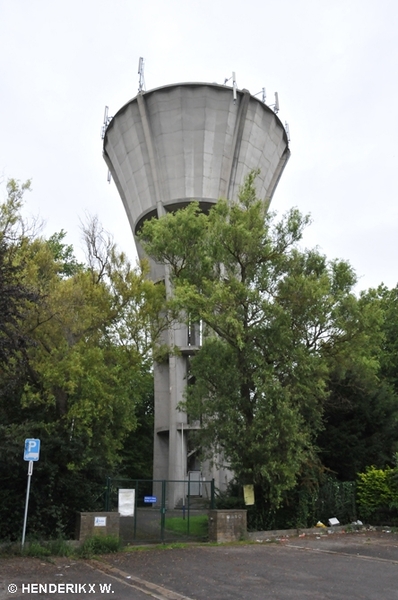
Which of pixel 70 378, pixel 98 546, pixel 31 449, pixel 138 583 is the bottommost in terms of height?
pixel 138 583

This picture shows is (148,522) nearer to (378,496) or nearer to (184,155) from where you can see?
(378,496)

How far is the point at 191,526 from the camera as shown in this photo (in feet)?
64.3

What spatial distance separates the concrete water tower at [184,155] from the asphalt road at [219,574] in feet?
57.6

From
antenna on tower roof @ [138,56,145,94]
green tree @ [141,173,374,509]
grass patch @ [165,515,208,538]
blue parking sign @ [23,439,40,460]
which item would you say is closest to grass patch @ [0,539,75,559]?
blue parking sign @ [23,439,40,460]

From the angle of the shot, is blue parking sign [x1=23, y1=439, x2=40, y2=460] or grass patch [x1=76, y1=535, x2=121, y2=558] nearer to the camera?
blue parking sign [x1=23, y1=439, x2=40, y2=460]

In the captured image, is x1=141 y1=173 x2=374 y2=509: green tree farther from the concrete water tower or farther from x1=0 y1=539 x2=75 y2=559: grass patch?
the concrete water tower

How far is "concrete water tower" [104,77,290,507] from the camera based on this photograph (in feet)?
111

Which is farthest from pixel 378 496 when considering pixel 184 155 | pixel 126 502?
pixel 184 155

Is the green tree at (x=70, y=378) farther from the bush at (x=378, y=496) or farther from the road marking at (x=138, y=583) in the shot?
the bush at (x=378, y=496)

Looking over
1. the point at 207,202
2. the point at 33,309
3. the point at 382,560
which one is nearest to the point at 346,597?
the point at 382,560

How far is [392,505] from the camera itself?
2153 centimetres

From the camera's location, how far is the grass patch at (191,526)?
19.1 meters

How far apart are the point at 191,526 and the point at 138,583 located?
8865 millimetres

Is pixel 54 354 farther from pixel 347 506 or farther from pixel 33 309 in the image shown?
pixel 347 506
